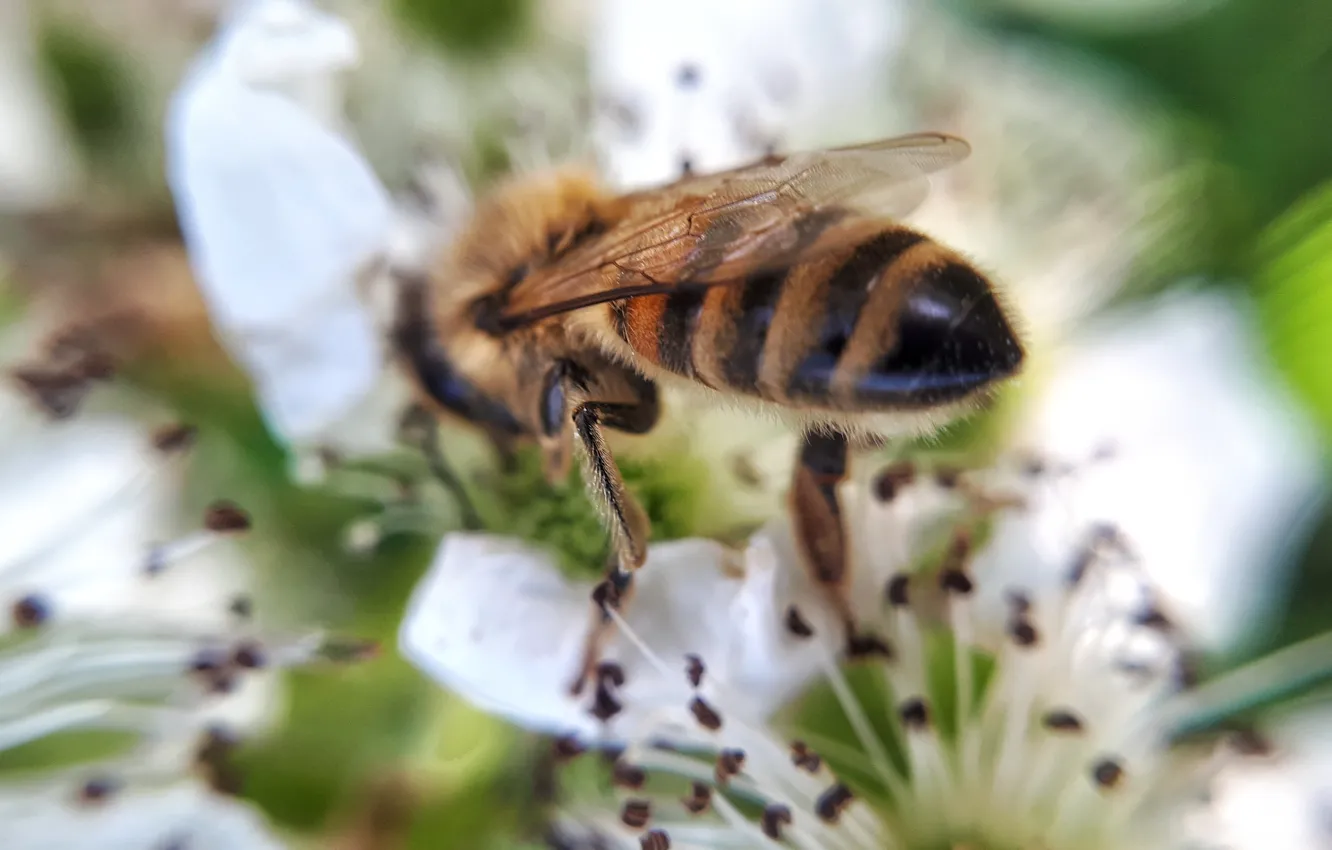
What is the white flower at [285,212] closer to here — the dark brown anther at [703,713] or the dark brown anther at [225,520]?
the dark brown anther at [225,520]

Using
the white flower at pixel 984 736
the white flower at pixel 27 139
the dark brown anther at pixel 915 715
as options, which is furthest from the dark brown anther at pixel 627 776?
the white flower at pixel 27 139

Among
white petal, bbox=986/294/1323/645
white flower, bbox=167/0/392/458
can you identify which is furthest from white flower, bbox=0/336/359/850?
white petal, bbox=986/294/1323/645

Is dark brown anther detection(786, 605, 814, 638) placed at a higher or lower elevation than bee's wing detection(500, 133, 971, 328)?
lower

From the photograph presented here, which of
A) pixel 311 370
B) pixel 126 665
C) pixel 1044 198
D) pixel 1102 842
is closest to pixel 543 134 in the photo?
pixel 311 370

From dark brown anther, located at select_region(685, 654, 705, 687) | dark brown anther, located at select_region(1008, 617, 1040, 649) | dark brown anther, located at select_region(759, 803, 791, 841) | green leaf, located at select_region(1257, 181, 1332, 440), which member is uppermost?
green leaf, located at select_region(1257, 181, 1332, 440)

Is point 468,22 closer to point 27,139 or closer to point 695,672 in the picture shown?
point 27,139

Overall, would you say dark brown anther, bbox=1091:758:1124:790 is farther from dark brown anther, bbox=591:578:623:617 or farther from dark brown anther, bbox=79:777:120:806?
dark brown anther, bbox=79:777:120:806

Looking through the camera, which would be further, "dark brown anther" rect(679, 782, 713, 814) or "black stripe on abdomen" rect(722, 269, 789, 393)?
"dark brown anther" rect(679, 782, 713, 814)
